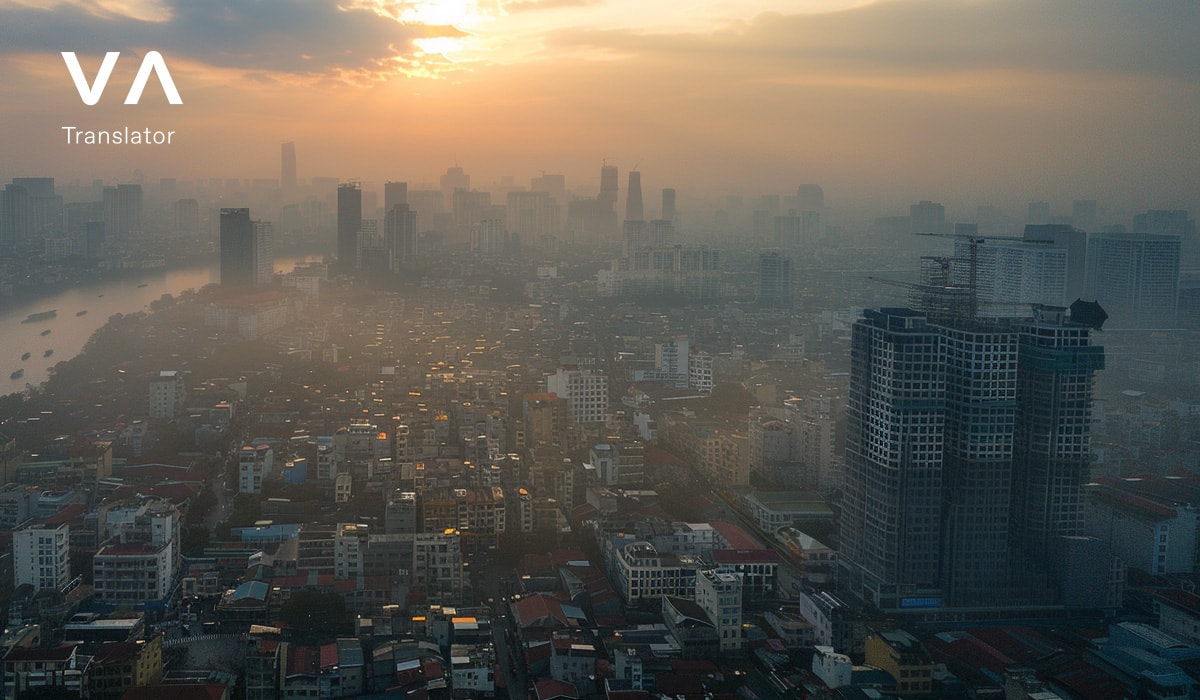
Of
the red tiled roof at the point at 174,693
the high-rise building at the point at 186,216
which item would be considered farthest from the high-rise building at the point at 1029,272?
the high-rise building at the point at 186,216

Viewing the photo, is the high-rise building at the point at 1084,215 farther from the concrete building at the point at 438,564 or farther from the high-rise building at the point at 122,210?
the high-rise building at the point at 122,210

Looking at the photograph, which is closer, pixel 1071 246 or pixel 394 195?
pixel 1071 246

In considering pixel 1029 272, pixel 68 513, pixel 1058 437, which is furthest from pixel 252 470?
pixel 1029 272

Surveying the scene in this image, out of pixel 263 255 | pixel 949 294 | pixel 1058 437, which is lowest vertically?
pixel 1058 437

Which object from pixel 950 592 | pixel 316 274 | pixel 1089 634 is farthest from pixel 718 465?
pixel 316 274

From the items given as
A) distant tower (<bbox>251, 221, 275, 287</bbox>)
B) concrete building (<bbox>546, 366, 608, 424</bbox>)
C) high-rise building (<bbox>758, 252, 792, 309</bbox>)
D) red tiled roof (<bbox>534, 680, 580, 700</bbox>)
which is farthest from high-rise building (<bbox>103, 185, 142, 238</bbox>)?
red tiled roof (<bbox>534, 680, 580, 700</bbox>)

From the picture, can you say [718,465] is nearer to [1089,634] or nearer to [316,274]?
[1089,634]

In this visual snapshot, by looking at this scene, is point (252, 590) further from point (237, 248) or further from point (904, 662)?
point (237, 248)
